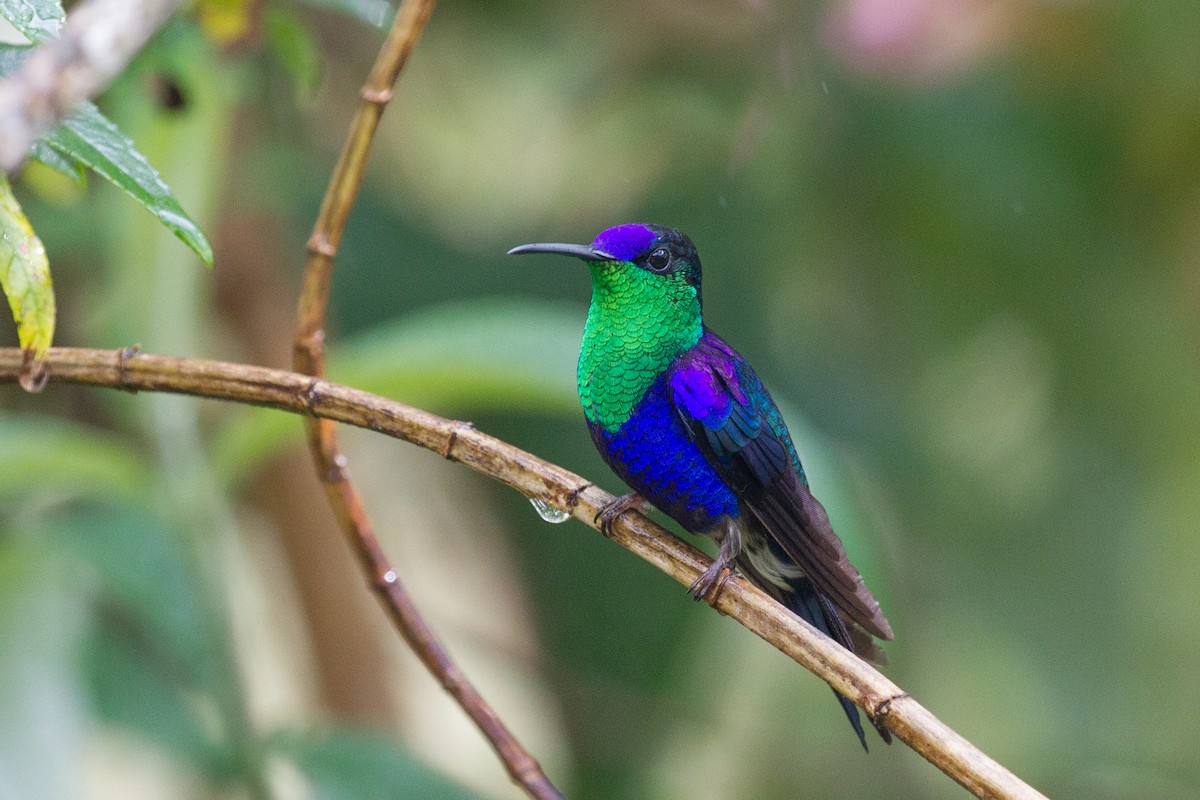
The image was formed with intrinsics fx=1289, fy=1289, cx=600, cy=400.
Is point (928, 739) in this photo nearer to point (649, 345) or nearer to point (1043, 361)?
point (649, 345)

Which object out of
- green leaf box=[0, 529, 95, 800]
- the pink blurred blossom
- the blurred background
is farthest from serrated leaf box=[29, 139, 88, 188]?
the pink blurred blossom

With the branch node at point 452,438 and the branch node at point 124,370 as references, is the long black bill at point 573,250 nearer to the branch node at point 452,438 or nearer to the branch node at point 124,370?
the branch node at point 452,438

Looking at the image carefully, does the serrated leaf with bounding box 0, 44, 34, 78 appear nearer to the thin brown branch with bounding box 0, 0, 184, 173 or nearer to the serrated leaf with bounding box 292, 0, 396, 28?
the thin brown branch with bounding box 0, 0, 184, 173

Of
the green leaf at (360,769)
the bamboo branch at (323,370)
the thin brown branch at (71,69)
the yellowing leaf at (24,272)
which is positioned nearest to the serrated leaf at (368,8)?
the bamboo branch at (323,370)

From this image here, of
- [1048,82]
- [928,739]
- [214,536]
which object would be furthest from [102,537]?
[1048,82]

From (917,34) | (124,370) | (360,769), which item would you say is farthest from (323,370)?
(917,34)

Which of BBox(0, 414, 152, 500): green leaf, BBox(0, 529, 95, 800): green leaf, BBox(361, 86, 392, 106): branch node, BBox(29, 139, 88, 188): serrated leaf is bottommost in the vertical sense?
BBox(0, 529, 95, 800): green leaf
